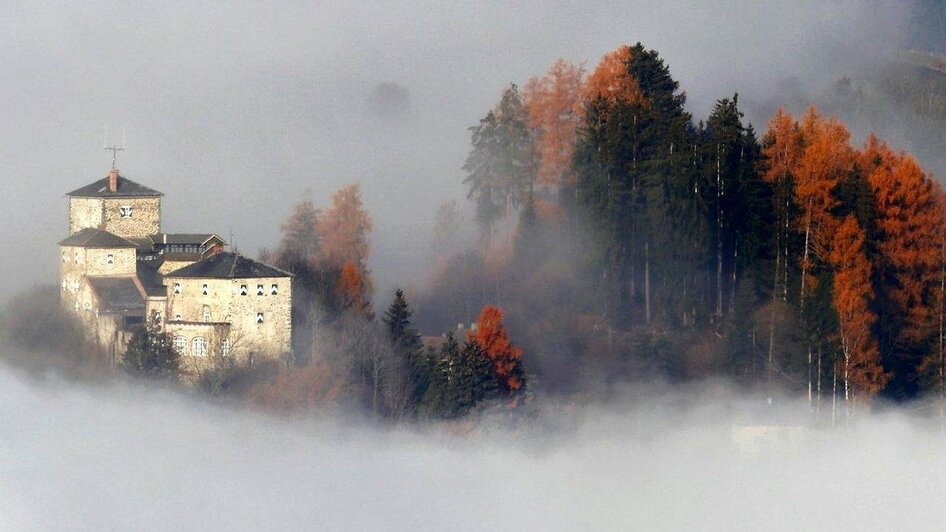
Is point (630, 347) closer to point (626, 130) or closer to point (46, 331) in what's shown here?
point (626, 130)

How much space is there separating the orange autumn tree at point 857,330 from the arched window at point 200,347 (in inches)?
604

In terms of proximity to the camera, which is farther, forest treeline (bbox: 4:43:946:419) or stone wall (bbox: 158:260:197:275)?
stone wall (bbox: 158:260:197:275)

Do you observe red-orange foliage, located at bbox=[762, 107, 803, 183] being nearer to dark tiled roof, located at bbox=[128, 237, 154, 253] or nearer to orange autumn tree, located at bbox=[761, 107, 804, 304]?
orange autumn tree, located at bbox=[761, 107, 804, 304]

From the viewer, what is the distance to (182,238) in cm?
6781

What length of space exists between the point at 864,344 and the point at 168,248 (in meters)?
17.7

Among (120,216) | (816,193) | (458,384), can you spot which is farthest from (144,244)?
(816,193)

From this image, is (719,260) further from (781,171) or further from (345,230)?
(345,230)

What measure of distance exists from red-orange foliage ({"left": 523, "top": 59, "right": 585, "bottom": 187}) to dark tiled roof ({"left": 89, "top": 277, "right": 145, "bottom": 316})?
13068 mm

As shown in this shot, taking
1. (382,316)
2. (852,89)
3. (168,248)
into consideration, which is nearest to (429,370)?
(382,316)

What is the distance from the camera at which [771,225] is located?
67375mm

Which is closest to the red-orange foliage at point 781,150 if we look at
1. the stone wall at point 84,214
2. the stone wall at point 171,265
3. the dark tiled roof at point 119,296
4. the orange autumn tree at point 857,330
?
the orange autumn tree at point 857,330

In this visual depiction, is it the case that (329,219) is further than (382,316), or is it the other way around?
(329,219)

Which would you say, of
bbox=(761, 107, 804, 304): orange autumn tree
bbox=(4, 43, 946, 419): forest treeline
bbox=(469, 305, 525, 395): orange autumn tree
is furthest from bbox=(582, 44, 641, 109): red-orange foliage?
bbox=(469, 305, 525, 395): orange autumn tree

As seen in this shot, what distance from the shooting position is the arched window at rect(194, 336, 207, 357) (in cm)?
6366
